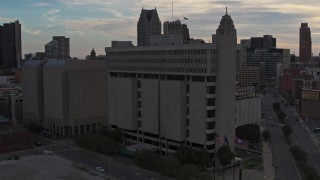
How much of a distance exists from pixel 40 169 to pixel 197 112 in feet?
109

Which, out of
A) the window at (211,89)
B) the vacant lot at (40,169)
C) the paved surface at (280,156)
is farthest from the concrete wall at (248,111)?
the vacant lot at (40,169)

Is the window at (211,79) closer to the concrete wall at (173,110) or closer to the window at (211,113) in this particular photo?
the concrete wall at (173,110)

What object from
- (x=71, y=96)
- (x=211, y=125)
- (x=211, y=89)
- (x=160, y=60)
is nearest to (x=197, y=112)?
(x=211, y=125)

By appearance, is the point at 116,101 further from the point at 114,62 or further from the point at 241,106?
the point at 241,106

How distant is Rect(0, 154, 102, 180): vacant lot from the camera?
237 ft

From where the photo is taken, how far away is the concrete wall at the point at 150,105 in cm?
9094

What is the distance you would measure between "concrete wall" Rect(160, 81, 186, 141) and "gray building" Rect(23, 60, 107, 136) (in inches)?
1480

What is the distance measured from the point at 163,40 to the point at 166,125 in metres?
20.0

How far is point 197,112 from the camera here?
82000 millimetres

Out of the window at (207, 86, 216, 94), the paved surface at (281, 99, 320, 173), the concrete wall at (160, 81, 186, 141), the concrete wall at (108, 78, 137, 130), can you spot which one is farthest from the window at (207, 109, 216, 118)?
the paved surface at (281, 99, 320, 173)

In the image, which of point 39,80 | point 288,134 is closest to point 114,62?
point 39,80

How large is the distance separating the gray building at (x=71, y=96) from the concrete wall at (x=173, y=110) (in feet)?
123

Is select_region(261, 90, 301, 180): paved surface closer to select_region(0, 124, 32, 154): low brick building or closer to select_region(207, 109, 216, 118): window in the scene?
select_region(207, 109, 216, 118): window

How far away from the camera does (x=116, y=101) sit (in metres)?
104
